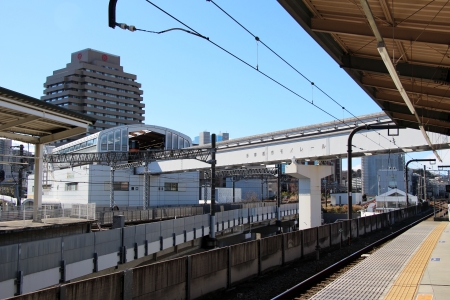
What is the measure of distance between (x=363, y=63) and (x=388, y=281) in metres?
6.36

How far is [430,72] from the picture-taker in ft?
40.7

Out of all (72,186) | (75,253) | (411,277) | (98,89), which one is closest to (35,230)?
(75,253)

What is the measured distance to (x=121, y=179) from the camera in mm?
54531

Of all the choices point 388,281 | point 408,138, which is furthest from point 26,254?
point 408,138

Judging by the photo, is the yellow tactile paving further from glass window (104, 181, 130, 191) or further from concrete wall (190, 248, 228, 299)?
glass window (104, 181, 130, 191)

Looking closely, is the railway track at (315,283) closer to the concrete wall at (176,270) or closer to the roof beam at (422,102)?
the concrete wall at (176,270)

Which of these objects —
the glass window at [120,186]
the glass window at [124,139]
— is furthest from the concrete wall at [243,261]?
the glass window at [124,139]

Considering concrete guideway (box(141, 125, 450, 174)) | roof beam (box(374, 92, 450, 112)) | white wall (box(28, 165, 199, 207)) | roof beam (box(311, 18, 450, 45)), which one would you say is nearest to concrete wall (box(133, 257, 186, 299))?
roof beam (box(311, 18, 450, 45))

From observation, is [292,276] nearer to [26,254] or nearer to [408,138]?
[26,254]

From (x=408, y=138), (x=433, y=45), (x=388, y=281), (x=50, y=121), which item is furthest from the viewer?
(x=408, y=138)

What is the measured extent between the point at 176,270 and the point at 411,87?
10448 mm

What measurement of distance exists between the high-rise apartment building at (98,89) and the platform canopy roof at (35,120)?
106706mm

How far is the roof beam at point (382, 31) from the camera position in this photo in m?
9.75

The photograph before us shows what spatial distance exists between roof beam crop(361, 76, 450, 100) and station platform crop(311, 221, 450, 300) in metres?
5.80
